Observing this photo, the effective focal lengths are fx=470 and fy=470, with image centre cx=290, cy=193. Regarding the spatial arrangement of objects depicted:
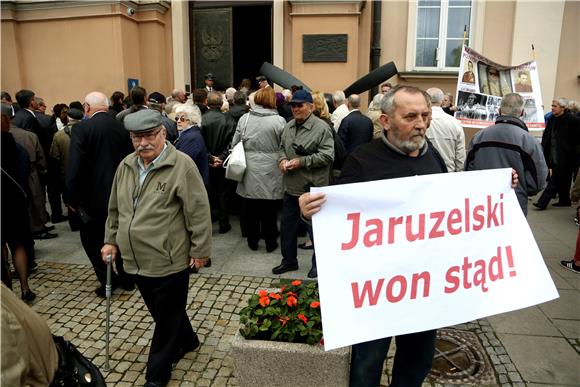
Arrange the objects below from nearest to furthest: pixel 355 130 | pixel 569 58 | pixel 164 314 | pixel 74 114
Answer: pixel 164 314
pixel 355 130
pixel 74 114
pixel 569 58

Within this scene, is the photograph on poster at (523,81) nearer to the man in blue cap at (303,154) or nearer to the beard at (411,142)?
the man in blue cap at (303,154)

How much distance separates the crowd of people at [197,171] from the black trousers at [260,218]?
2 cm

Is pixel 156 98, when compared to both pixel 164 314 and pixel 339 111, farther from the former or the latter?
pixel 164 314

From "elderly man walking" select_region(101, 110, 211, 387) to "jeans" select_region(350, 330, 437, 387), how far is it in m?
1.26

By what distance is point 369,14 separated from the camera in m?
10.7

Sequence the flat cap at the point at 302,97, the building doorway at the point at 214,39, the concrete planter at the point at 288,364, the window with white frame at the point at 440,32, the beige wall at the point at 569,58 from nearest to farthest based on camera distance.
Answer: the concrete planter at the point at 288,364
the flat cap at the point at 302,97
the beige wall at the point at 569,58
the window with white frame at the point at 440,32
the building doorway at the point at 214,39

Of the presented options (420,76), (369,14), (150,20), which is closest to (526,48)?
(420,76)

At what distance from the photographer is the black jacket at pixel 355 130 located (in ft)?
20.4

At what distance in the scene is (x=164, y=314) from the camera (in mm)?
3195

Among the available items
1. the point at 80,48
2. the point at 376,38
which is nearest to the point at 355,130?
the point at 376,38

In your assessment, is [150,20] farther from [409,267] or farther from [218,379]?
[409,267]

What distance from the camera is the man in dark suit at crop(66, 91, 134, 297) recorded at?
432cm

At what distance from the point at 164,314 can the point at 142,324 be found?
1.09 meters

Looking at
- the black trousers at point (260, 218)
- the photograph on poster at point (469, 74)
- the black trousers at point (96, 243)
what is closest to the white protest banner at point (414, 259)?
the black trousers at point (96, 243)
